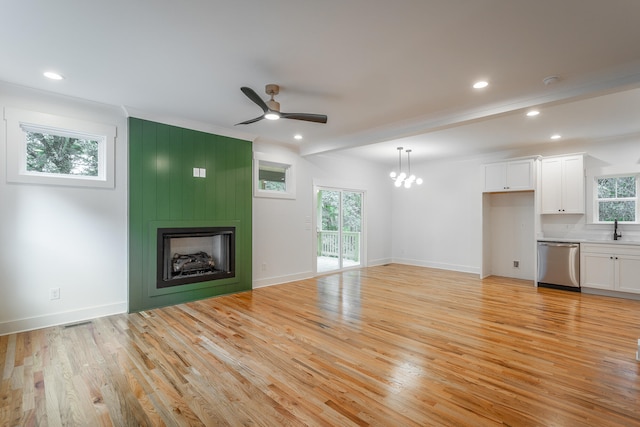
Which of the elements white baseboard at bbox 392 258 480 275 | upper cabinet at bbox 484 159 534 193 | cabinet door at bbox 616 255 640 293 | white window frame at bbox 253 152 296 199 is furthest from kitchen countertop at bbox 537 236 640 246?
white window frame at bbox 253 152 296 199

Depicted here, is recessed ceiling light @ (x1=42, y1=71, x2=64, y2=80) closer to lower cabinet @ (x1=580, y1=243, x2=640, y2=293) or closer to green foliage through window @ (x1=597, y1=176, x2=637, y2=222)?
lower cabinet @ (x1=580, y1=243, x2=640, y2=293)

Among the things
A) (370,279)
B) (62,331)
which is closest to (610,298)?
(370,279)

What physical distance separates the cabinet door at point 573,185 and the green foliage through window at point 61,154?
769 centimetres

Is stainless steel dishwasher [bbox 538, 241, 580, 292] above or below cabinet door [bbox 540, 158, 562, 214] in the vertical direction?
below

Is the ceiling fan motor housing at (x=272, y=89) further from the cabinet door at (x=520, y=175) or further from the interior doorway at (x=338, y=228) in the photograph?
the cabinet door at (x=520, y=175)

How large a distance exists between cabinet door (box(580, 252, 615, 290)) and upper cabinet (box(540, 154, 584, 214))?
87cm

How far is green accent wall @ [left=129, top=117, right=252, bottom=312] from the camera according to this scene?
13.6 feet

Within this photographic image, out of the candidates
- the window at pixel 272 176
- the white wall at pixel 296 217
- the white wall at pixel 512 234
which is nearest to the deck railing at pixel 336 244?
the white wall at pixel 296 217

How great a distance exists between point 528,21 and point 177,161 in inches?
173

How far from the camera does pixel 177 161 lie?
177 inches

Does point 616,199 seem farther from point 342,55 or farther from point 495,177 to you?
point 342,55

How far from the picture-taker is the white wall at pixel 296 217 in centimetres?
561

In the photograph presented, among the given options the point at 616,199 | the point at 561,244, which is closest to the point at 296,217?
the point at 561,244

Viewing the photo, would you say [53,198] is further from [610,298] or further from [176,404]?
[610,298]
